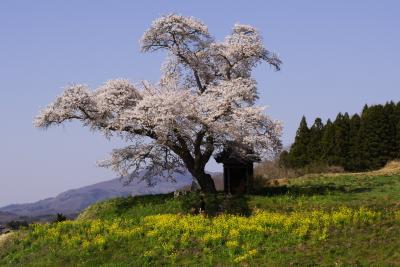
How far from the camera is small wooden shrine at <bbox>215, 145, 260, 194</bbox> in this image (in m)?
40.5

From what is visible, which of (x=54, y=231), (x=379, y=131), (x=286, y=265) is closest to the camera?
(x=286, y=265)

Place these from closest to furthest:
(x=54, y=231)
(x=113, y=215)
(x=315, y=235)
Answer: (x=315, y=235) → (x=54, y=231) → (x=113, y=215)

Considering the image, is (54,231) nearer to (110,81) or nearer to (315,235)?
(110,81)

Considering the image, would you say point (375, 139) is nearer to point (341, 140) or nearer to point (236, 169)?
point (341, 140)

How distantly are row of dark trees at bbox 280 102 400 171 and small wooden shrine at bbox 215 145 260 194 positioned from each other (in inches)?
825

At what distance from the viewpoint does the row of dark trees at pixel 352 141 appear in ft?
200

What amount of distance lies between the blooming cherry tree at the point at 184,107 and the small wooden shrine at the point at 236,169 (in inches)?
31.3

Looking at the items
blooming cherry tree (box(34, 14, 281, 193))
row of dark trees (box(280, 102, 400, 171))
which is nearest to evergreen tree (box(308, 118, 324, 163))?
row of dark trees (box(280, 102, 400, 171))

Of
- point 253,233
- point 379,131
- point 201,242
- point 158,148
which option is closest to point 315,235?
point 253,233

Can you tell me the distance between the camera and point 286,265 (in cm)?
2394

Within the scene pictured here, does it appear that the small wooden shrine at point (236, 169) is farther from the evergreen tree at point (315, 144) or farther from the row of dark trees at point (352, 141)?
the evergreen tree at point (315, 144)

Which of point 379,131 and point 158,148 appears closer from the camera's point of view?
point 158,148

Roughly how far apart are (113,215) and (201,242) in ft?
36.0

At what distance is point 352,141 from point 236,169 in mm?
24423
